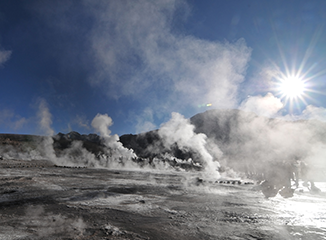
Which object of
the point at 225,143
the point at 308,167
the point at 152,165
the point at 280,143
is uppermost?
the point at 225,143

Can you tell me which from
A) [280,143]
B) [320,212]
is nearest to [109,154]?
[280,143]

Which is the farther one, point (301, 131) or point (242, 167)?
point (242, 167)

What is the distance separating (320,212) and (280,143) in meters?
8.33

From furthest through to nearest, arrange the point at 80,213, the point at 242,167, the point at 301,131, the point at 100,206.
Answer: the point at 242,167
the point at 301,131
the point at 100,206
the point at 80,213

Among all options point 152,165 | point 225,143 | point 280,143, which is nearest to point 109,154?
point 152,165

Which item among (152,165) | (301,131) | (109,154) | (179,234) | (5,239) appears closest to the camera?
(5,239)

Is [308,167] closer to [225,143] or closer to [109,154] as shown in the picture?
[109,154]

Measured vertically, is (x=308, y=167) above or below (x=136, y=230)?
above

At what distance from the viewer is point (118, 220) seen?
5961mm

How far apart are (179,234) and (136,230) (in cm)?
135

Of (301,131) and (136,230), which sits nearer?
(136,230)

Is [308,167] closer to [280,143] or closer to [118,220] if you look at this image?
[280,143]

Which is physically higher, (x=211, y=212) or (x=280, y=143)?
(x=280, y=143)

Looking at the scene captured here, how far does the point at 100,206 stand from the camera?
7.75m
